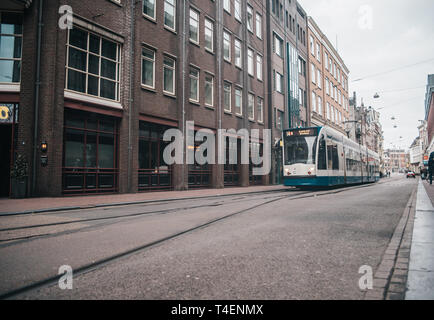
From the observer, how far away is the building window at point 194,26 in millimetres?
20531

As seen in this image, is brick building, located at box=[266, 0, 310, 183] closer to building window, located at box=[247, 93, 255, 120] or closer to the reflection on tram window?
building window, located at box=[247, 93, 255, 120]

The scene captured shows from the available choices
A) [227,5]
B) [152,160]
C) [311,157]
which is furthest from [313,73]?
[152,160]

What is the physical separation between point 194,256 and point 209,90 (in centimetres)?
1903

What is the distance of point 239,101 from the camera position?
25547 millimetres

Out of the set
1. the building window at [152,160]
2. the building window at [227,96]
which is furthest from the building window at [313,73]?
the building window at [152,160]

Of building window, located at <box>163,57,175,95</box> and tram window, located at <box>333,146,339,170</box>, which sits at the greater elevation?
building window, located at <box>163,57,175,95</box>

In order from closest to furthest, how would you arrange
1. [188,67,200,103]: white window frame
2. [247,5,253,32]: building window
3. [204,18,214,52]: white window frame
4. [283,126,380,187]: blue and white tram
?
[283,126,380,187]: blue and white tram < [188,67,200,103]: white window frame < [204,18,214,52]: white window frame < [247,5,253,32]: building window

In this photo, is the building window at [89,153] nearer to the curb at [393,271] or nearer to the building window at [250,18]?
the curb at [393,271]

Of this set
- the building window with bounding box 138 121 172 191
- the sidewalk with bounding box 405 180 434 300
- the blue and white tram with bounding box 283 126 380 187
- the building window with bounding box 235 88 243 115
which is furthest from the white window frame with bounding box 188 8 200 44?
the sidewalk with bounding box 405 180 434 300

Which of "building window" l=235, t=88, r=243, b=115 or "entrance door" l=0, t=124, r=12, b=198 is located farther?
"building window" l=235, t=88, r=243, b=115

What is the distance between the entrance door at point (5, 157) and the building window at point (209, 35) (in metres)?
13.1

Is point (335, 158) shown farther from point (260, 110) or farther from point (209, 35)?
point (209, 35)

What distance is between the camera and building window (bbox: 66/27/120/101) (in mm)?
13656

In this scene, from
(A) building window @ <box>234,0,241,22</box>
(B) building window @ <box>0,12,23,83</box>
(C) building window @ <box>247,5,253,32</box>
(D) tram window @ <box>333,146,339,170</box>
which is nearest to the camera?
(B) building window @ <box>0,12,23,83</box>
